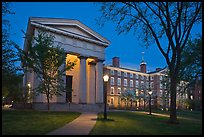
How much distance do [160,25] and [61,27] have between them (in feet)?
70.7

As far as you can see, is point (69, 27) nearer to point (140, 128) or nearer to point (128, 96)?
point (140, 128)

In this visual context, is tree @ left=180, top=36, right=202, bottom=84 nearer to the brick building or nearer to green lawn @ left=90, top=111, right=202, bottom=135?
green lawn @ left=90, top=111, right=202, bottom=135

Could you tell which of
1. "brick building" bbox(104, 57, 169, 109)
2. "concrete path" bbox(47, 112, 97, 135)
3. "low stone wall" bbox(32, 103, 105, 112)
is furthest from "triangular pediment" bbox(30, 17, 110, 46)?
"brick building" bbox(104, 57, 169, 109)

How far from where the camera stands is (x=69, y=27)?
139ft

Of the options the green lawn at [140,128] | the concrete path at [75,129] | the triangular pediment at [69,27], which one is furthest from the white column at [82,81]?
the concrete path at [75,129]

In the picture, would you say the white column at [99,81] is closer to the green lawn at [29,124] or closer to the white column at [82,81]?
the white column at [82,81]

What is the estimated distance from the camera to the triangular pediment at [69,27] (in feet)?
126

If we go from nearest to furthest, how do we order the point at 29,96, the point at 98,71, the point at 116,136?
the point at 116,136, the point at 29,96, the point at 98,71

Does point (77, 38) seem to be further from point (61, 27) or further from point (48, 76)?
point (48, 76)

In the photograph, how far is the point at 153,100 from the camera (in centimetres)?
8669

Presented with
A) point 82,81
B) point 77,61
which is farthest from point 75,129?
point 77,61

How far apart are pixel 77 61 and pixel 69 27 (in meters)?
6.16

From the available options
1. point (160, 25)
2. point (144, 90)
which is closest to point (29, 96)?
point (160, 25)

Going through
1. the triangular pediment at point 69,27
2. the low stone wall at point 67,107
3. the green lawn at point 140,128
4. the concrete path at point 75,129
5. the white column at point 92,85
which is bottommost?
the low stone wall at point 67,107
